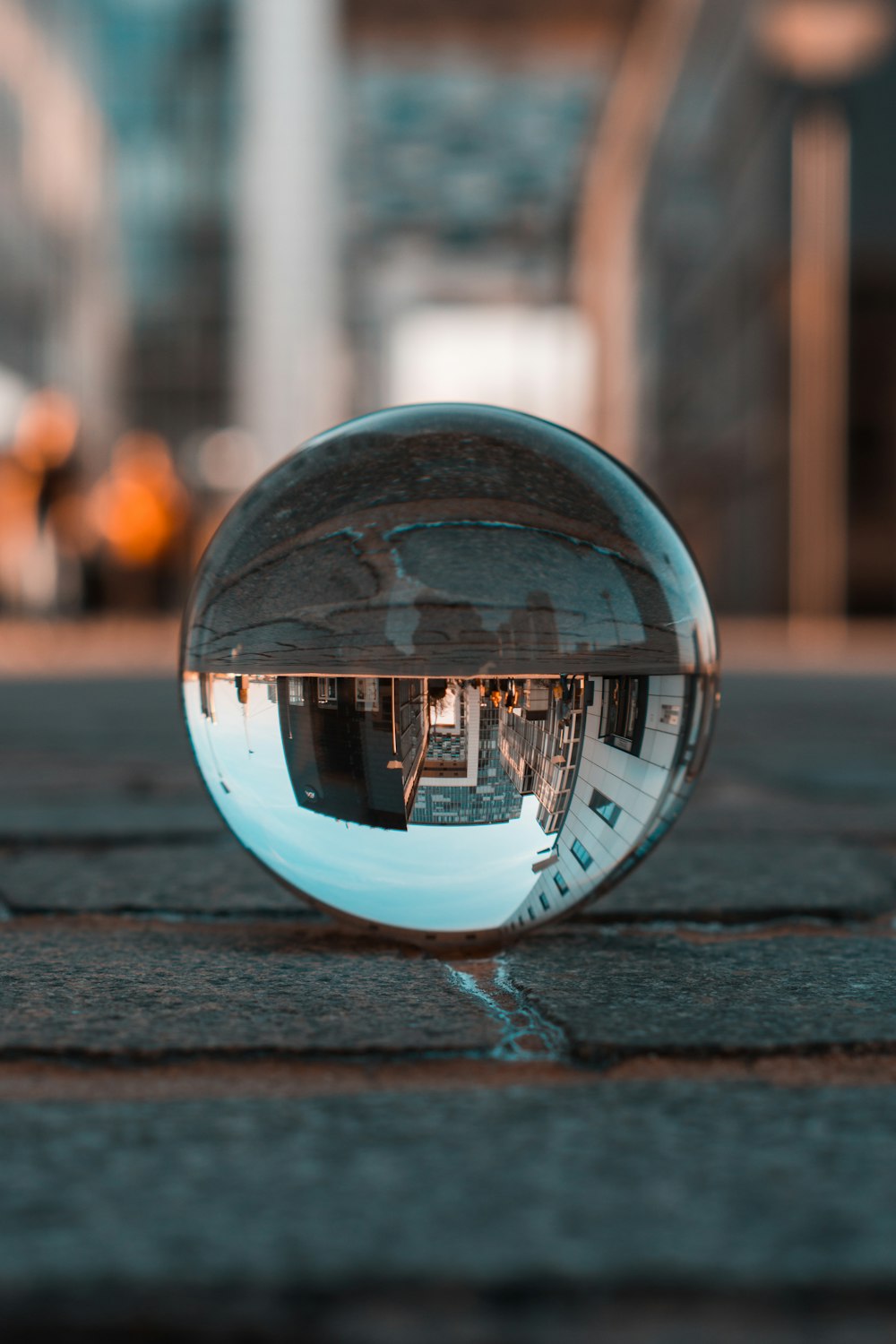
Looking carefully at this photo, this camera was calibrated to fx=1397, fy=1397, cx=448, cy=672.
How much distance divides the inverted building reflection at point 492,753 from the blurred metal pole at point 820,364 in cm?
1621

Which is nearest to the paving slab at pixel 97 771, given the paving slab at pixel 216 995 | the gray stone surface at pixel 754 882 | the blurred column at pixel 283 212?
the paving slab at pixel 216 995

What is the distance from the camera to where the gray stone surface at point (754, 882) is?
154 cm

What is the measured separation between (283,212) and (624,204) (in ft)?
24.9

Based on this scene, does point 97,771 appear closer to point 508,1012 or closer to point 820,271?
point 508,1012

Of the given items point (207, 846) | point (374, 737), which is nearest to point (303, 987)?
point (374, 737)

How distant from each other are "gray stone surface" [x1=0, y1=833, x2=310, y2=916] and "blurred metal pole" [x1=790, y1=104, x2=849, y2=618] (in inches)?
616

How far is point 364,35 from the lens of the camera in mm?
31969

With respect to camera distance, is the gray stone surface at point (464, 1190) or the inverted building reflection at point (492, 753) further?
the inverted building reflection at point (492, 753)

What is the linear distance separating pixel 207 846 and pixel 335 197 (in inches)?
1274

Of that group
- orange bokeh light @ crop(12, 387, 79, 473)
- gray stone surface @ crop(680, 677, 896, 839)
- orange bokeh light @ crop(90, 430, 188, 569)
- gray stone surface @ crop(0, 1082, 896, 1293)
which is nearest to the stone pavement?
gray stone surface @ crop(0, 1082, 896, 1293)

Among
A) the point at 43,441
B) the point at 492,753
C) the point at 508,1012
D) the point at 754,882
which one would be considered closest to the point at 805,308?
the point at 43,441

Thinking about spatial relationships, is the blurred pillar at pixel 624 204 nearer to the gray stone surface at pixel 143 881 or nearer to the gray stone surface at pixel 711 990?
the gray stone surface at pixel 143 881

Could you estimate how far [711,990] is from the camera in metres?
1.16

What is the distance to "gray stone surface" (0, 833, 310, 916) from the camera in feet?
5.13
